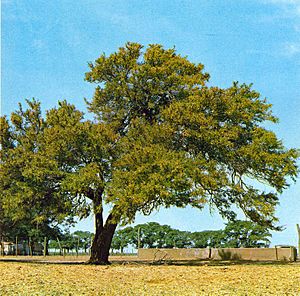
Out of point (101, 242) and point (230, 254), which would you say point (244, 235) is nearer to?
point (230, 254)

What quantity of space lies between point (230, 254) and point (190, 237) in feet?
65.4

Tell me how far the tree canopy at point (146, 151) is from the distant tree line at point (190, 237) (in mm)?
22028

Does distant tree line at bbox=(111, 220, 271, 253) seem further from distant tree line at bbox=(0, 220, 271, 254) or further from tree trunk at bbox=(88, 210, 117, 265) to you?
tree trunk at bbox=(88, 210, 117, 265)

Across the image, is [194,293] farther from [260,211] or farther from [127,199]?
[260,211]

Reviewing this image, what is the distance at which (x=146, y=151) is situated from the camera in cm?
2148

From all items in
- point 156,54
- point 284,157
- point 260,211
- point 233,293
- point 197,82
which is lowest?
point 233,293

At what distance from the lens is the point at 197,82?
24797mm

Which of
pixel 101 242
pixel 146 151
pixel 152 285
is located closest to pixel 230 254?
pixel 101 242

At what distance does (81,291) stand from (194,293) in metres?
2.78

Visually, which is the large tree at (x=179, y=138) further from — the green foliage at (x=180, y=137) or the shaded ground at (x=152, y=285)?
the shaded ground at (x=152, y=285)

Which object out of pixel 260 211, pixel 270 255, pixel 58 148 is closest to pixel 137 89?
pixel 58 148

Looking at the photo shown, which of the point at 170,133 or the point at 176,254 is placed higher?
the point at 170,133

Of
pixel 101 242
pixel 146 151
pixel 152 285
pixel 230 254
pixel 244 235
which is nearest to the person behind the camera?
pixel 152 285

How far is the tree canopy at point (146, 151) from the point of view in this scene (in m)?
21.5
